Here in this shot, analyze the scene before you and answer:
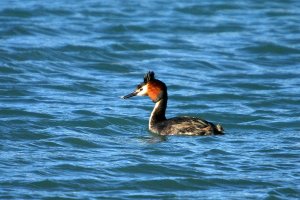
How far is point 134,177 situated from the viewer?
1186cm

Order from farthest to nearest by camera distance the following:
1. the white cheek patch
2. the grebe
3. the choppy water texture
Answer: the white cheek patch < the grebe < the choppy water texture

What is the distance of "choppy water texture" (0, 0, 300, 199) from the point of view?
38.3 ft

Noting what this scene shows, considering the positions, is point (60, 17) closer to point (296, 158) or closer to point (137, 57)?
point (137, 57)

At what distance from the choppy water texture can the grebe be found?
0.23 metres

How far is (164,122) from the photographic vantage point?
47.5ft

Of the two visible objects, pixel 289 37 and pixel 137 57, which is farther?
pixel 289 37

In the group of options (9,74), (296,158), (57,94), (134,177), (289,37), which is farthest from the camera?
(289,37)

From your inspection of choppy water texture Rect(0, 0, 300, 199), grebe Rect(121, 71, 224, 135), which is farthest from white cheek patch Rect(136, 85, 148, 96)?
choppy water texture Rect(0, 0, 300, 199)

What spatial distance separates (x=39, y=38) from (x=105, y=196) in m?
12.0

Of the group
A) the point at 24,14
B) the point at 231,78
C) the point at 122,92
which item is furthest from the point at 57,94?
the point at 24,14

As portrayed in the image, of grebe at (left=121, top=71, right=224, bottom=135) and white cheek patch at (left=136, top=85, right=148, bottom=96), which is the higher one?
white cheek patch at (left=136, top=85, right=148, bottom=96)

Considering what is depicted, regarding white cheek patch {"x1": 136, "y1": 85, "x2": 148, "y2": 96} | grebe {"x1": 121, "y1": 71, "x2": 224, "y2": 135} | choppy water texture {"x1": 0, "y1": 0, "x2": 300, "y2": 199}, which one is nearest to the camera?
choppy water texture {"x1": 0, "y1": 0, "x2": 300, "y2": 199}

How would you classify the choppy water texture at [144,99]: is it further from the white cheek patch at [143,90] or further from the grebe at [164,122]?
the white cheek patch at [143,90]

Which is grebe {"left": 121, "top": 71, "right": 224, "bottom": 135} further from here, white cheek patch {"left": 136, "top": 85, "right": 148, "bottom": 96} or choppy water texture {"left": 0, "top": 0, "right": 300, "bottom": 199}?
choppy water texture {"left": 0, "top": 0, "right": 300, "bottom": 199}
